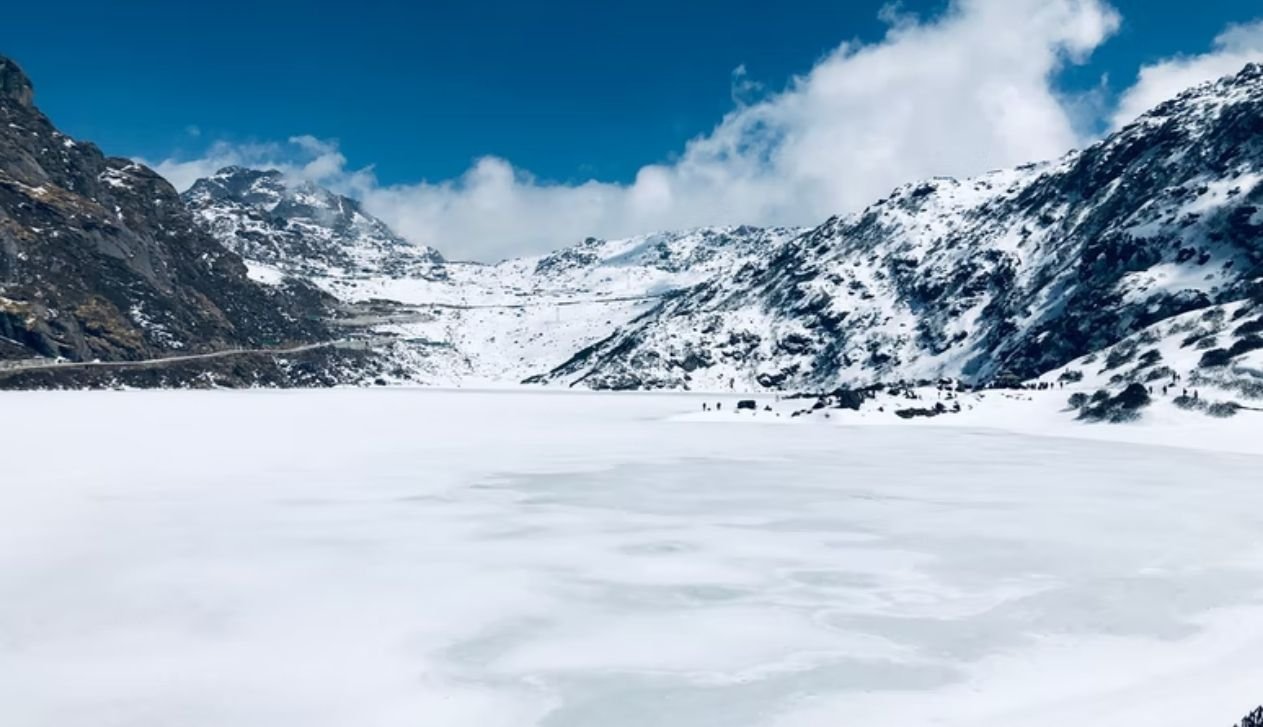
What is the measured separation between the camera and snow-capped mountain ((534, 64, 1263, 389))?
13050 centimetres

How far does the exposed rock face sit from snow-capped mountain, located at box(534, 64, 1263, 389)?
252ft

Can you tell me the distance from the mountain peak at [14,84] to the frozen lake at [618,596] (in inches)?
7476

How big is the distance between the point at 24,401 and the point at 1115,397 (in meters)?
99.5

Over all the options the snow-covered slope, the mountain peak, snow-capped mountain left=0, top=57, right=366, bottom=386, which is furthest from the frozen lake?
the mountain peak

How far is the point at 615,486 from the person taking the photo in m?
37.1

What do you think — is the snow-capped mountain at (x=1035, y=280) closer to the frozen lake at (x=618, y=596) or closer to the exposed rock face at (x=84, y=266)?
the exposed rock face at (x=84, y=266)

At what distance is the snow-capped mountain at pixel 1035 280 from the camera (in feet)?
428

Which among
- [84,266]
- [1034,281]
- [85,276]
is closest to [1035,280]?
[1034,281]

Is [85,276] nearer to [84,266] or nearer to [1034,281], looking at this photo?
[84,266]

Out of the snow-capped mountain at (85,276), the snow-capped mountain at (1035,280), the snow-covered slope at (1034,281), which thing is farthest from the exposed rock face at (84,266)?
the snow-capped mountain at (1035,280)

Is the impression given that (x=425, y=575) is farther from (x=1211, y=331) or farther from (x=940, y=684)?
(x=1211, y=331)

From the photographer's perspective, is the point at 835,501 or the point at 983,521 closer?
the point at 983,521

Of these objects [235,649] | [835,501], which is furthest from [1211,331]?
[235,649]

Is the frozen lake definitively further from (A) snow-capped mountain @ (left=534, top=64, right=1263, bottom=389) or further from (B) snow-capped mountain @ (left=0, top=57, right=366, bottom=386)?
(B) snow-capped mountain @ (left=0, top=57, right=366, bottom=386)
